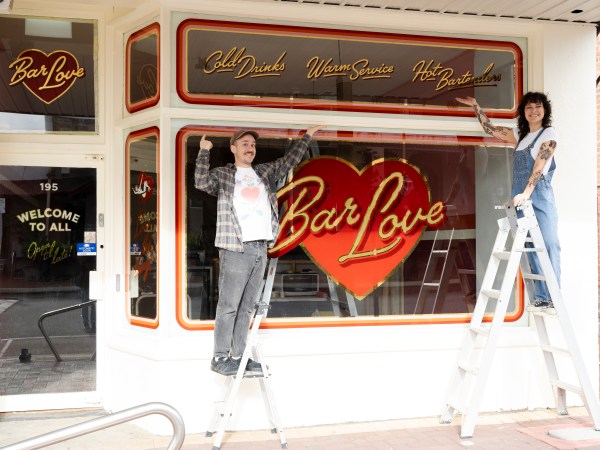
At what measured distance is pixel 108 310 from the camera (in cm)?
599

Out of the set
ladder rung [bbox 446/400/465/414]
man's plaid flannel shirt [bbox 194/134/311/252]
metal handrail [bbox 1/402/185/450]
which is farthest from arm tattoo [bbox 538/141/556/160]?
metal handrail [bbox 1/402/185/450]

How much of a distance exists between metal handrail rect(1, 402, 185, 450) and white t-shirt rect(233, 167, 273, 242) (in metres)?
2.18

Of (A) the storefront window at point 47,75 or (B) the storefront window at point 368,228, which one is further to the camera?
(A) the storefront window at point 47,75

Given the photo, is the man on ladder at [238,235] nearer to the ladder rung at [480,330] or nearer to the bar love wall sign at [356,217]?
the bar love wall sign at [356,217]

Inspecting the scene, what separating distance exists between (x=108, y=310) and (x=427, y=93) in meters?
3.36

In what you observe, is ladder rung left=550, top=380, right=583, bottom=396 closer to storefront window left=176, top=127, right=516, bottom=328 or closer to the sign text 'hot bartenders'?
storefront window left=176, top=127, right=516, bottom=328

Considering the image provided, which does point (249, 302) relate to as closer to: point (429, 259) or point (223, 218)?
point (223, 218)

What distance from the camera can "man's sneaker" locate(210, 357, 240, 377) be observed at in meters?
5.02

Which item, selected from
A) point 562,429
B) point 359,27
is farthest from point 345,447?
point 359,27

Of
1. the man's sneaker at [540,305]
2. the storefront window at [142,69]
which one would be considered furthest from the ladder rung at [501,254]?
the storefront window at [142,69]

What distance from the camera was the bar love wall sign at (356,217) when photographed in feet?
19.3

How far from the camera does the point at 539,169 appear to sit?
18.1 ft

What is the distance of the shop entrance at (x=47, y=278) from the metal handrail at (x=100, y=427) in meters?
3.10

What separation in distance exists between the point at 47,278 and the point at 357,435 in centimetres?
293
